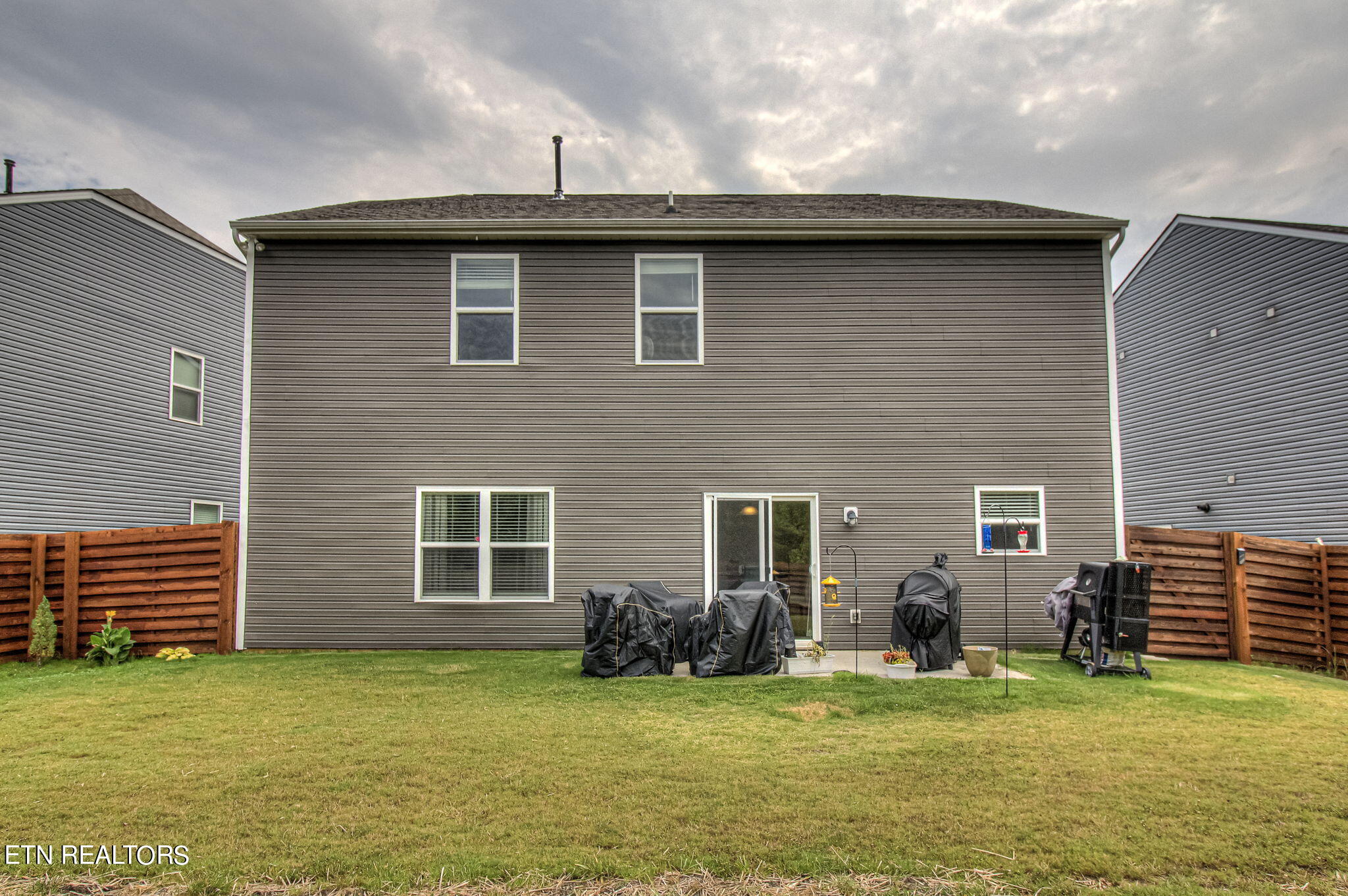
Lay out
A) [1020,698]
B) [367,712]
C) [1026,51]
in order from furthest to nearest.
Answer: [1026,51] < [1020,698] < [367,712]

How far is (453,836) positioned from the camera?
3.57 meters

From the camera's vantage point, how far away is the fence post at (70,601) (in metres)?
8.70

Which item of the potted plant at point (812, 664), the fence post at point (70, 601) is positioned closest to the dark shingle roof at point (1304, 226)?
the potted plant at point (812, 664)

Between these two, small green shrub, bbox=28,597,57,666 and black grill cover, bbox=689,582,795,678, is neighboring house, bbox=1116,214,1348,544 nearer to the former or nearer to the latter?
black grill cover, bbox=689,582,795,678

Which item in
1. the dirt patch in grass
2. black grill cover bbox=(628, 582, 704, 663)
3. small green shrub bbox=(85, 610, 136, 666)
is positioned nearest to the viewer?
the dirt patch in grass

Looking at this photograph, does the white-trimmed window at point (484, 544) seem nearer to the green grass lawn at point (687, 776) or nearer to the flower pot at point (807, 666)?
the green grass lawn at point (687, 776)

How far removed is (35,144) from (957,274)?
17.3 m

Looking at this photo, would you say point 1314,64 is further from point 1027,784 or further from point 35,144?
point 35,144

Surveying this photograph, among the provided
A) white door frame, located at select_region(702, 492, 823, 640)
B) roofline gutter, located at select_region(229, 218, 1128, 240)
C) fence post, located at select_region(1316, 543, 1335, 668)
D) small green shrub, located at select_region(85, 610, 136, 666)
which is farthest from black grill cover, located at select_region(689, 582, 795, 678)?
fence post, located at select_region(1316, 543, 1335, 668)

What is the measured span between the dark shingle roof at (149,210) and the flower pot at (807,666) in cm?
1326

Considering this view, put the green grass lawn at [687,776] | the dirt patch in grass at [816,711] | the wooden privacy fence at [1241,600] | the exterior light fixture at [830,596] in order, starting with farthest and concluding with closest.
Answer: the wooden privacy fence at [1241,600], the exterior light fixture at [830,596], the dirt patch in grass at [816,711], the green grass lawn at [687,776]

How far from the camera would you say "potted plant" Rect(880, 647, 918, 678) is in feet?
24.4

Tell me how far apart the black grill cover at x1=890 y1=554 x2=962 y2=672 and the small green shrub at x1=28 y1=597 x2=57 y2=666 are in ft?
31.9

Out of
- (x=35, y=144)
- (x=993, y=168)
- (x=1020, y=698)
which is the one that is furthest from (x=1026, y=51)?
(x=35, y=144)
